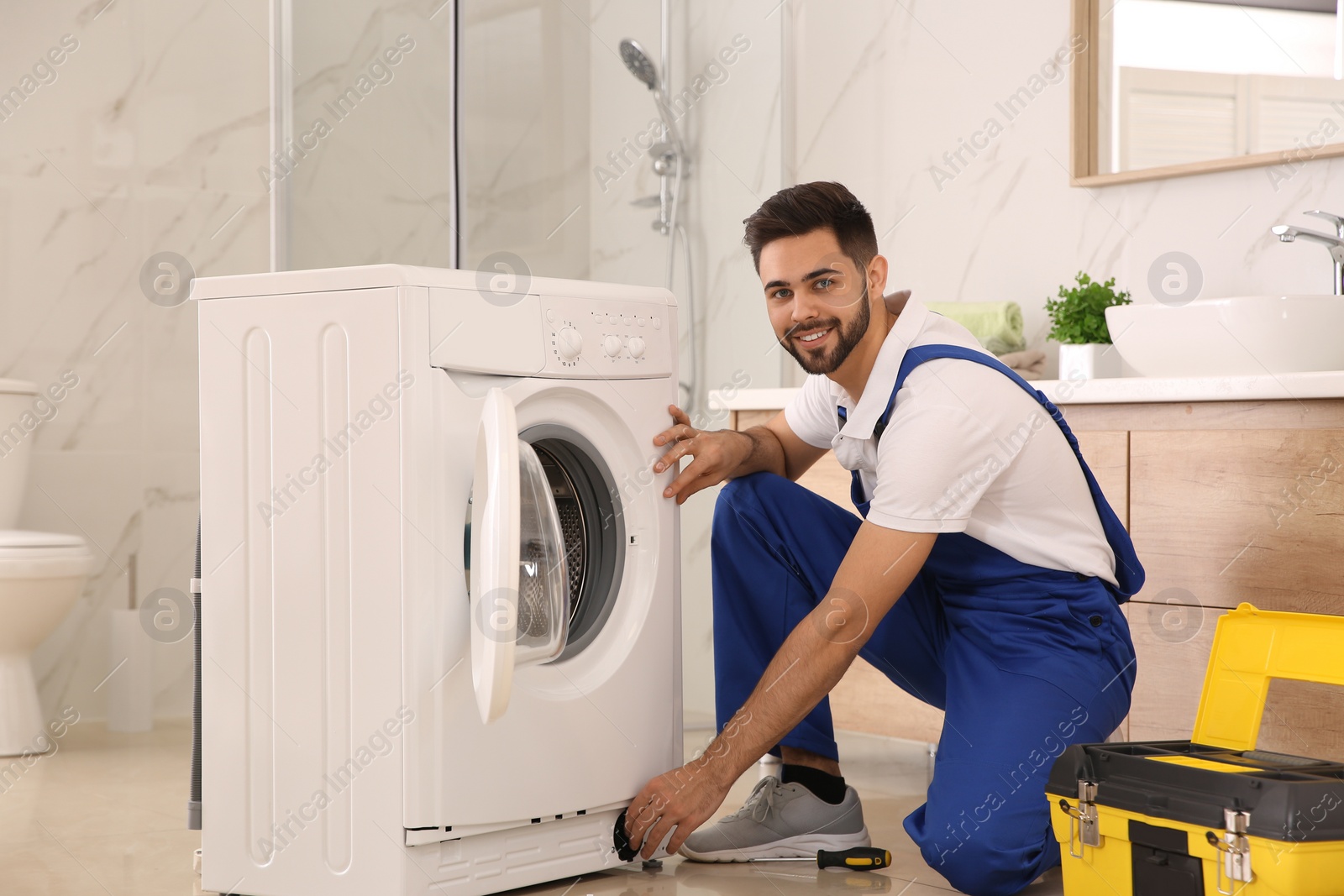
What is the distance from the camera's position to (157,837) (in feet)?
6.50

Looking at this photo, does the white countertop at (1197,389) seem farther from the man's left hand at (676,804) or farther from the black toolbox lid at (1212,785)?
the man's left hand at (676,804)

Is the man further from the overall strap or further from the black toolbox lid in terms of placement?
the black toolbox lid

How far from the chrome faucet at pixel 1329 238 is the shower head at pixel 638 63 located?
4.78 ft

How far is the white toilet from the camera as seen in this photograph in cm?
268

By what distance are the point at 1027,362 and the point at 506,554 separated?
4.65 feet

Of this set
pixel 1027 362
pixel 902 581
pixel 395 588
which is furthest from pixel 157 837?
pixel 1027 362

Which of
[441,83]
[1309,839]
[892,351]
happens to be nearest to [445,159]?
[441,83]

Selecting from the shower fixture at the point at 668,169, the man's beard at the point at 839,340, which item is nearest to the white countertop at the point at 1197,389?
the man's beard at the point at 839,340

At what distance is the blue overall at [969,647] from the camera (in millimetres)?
1668

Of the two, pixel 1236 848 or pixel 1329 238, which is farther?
pixel 1329 238

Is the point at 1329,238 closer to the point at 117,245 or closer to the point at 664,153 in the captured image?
the point at 664,153

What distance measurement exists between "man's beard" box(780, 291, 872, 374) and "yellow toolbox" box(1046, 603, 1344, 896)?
0.61 m

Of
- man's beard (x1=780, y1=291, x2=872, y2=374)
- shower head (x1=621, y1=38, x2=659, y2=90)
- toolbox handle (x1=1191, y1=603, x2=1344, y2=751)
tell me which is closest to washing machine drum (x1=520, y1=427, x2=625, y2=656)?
man's beard (x1=780, y1=291, x2=872, y2=374)

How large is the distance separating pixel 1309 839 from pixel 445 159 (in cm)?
198
